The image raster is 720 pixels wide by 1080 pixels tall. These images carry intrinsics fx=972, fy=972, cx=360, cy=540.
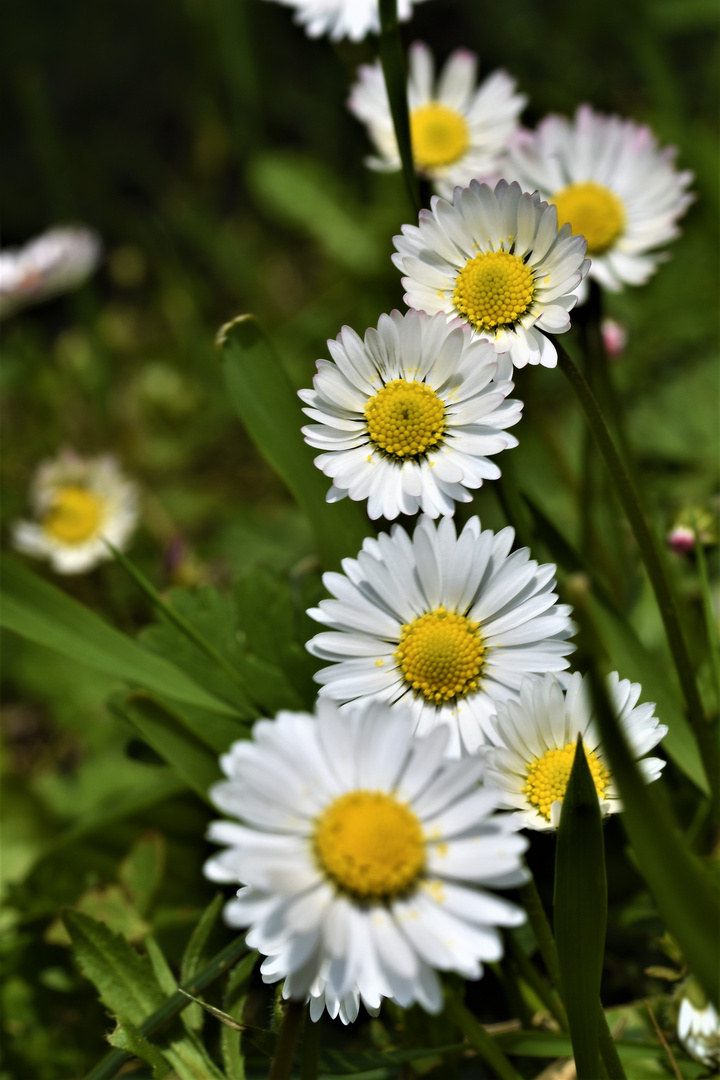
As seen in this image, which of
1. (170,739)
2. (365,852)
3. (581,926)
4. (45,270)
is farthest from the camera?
(45,270)

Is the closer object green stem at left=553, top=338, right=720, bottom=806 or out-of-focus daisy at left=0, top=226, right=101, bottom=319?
green stem at left=553, top=338, right=720, bottom=806

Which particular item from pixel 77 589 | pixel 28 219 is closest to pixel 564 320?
pixel 77 589

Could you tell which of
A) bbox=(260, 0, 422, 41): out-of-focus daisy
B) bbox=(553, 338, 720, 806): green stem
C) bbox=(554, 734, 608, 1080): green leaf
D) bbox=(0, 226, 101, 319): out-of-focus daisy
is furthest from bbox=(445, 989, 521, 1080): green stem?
bbox=(0, 226, 101, 319): out-of-focus daisy

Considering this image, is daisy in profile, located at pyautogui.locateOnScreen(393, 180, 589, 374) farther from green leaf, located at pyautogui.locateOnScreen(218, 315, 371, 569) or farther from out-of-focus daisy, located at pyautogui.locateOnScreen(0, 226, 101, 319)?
out-of-focus daisy, located at pyautogui.locateOnScreen(0, 226, 101, 319)

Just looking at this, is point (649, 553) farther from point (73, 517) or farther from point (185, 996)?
point (73, 517)

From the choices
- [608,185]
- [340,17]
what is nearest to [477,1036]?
[608,185]

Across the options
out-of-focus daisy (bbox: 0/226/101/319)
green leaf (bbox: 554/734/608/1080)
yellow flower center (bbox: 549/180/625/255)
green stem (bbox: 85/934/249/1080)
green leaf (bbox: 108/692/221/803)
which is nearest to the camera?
green leaf (bbox: 554/734/608/1080)

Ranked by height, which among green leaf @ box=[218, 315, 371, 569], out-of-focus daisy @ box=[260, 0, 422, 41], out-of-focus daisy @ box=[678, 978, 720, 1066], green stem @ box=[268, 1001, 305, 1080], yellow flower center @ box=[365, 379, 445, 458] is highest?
out-of-focus daisy @ box=[260, 0, 422, 41]
